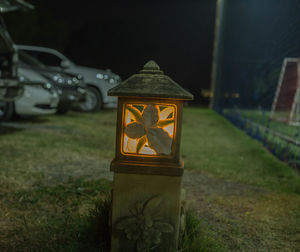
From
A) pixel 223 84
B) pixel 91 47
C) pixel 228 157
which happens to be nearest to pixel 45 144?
pixel 228 157

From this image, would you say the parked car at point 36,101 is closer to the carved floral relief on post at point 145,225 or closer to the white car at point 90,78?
the white car at point 90,78

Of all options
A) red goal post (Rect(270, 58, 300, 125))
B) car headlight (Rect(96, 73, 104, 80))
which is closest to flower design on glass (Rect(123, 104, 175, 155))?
car headlight (Rect(96, 73, 104, 80))

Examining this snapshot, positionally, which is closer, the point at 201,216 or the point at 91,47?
the point at 201,216

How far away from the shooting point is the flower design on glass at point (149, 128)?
5.65ft

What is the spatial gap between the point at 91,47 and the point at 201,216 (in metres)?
23.4

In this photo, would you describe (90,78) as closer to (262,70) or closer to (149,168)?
(262,70)

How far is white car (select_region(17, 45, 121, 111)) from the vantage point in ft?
28.5

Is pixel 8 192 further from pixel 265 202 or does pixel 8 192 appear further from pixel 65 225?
pixel 265 202

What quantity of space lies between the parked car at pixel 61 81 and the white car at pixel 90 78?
2.24 feet

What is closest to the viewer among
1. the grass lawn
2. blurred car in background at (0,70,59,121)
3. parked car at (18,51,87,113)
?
the grass lawn

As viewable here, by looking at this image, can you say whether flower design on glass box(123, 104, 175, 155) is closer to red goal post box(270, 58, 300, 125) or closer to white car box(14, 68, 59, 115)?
white car box(14, 68, 59, 115)

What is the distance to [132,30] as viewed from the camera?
26.4 meters

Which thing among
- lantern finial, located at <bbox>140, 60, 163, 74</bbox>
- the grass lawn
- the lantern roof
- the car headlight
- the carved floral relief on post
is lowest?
the grass lawn

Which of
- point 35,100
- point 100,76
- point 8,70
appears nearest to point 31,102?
point 35,100
